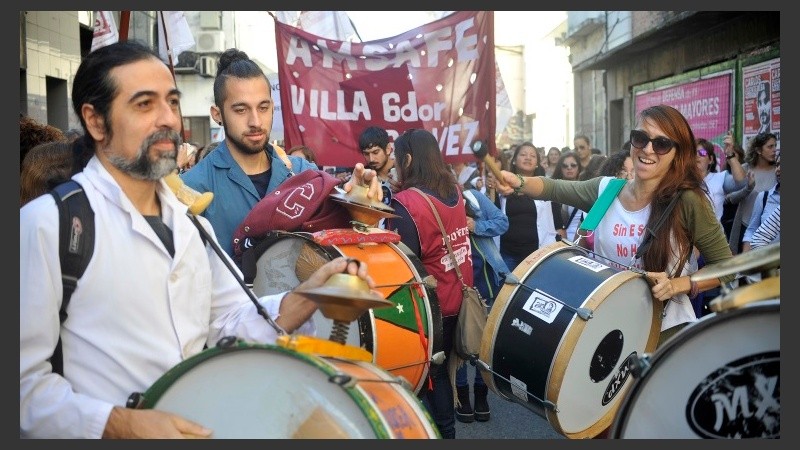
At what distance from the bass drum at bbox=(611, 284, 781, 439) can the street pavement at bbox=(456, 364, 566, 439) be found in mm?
3573

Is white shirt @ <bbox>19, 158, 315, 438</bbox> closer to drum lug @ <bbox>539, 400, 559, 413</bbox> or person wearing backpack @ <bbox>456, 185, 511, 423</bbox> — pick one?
drum lug @ <bbox>539, 400, 559, 413</bbox>

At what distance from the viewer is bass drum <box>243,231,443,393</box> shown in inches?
150

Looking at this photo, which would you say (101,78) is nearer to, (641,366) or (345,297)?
(345,297)

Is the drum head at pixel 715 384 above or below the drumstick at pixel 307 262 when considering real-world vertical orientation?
below

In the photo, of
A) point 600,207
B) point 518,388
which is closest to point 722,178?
point 600,207

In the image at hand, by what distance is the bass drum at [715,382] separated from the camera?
82.0 inches

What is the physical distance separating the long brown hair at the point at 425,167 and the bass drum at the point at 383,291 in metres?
1.34

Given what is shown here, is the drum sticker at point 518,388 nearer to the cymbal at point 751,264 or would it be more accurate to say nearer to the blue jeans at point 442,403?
the blue jeans at point 442,403

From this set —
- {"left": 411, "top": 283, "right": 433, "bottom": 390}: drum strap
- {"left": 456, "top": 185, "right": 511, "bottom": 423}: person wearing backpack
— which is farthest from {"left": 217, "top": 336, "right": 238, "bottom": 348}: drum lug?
{"left": 456, "top": 185, "right": 511, "bottom": 423}: person wearing backpack

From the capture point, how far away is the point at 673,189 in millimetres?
4137

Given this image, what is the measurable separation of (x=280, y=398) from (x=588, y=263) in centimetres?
230

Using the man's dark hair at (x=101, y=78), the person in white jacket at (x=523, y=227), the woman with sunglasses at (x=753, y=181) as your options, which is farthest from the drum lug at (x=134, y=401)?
the woman with sunglasses at (x=753, y=181)

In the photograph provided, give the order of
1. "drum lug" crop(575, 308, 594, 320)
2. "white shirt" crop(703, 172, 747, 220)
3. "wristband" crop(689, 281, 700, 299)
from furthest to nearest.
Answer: "white shirt" crop(703, 172, 747, 220) → "wristband" crop(689, 281, 700, 299) → "drum lug" crop(575, 308, 594, 320)

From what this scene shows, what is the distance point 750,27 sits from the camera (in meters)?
14.9
